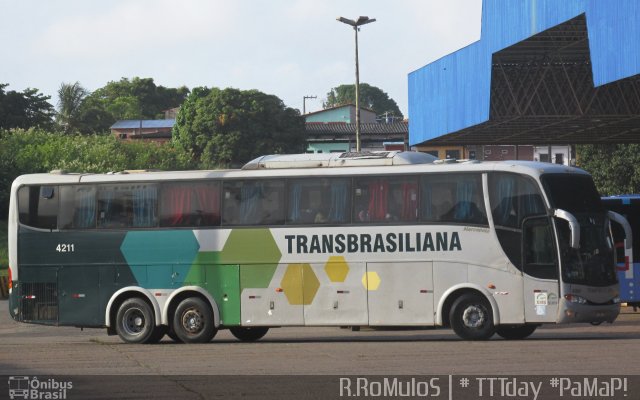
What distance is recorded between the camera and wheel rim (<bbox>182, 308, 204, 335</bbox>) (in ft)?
70.7

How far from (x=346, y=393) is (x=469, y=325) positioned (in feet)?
26.2

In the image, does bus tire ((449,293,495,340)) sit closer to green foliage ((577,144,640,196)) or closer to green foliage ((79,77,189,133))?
green foliage ((577,144,640,196))

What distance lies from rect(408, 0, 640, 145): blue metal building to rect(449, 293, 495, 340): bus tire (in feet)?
37.9

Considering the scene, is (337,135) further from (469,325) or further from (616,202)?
(469,325)

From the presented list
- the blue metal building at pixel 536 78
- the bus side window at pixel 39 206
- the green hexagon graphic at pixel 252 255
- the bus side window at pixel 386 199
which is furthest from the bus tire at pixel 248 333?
the blue metal building at pixel 536 78

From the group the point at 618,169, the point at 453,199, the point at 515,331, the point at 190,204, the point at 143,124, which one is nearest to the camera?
the point at 453,199

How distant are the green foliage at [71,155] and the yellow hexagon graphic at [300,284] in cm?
5267

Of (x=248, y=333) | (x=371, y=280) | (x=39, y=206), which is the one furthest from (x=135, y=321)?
(x=371, y=280)

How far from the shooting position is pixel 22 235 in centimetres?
2256

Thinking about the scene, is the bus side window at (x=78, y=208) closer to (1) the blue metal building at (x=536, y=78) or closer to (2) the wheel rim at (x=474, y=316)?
(2) the wheel rim at (x=474, y=316)

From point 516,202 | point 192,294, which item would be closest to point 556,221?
point 516,202

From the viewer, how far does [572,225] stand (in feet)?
63.5

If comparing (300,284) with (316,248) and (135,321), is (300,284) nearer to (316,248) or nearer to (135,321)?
(316,248)

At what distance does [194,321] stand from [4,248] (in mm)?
43397
